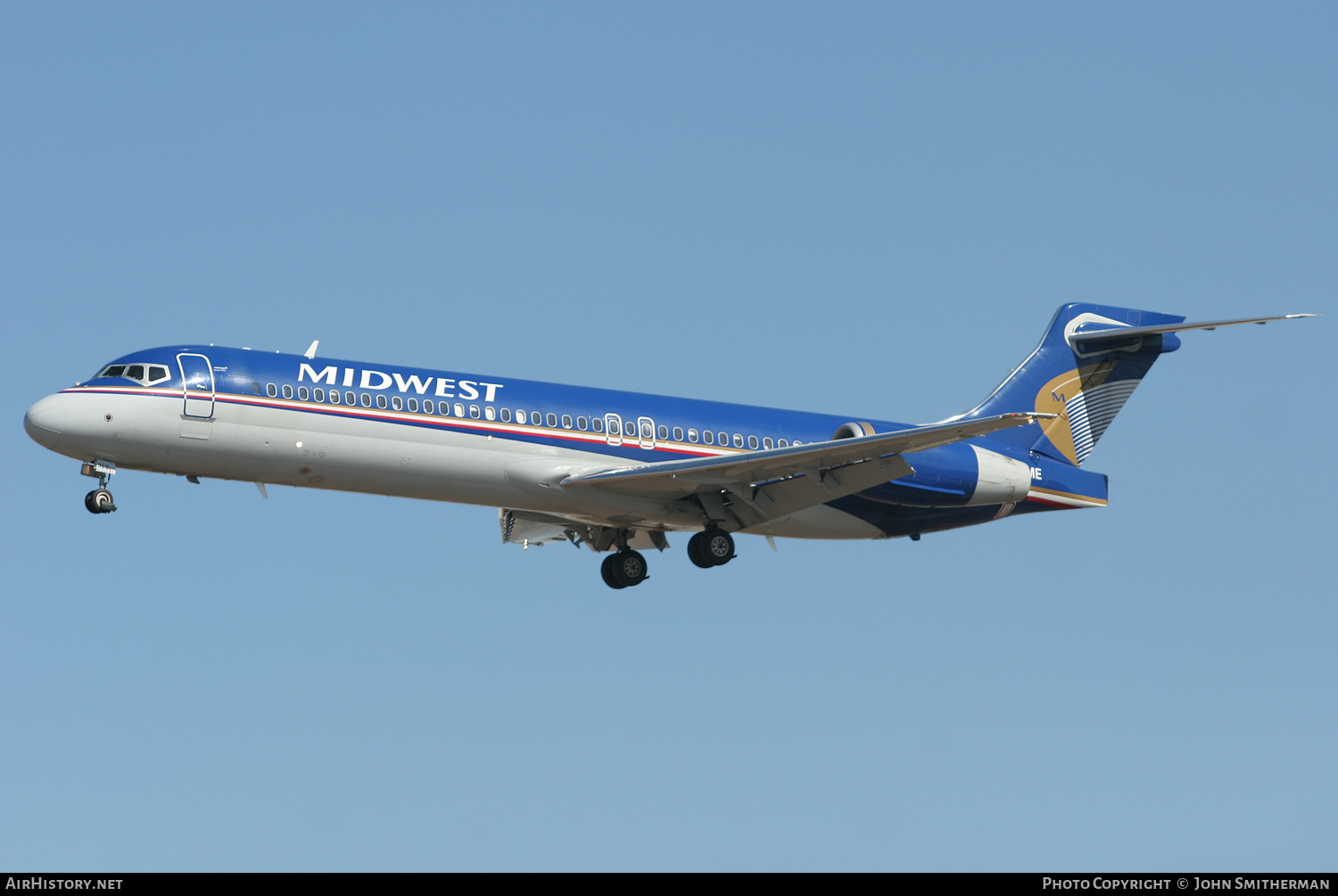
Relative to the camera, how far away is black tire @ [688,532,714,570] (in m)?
30.7

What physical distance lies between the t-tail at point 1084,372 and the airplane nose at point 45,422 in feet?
57.6

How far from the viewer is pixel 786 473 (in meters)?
29.9

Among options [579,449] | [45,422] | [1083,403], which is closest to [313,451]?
[45,422]

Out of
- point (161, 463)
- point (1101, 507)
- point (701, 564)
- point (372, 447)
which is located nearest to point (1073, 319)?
point (1101, 507)

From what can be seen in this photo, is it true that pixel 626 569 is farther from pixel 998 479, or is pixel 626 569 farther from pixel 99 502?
pixel 99 502

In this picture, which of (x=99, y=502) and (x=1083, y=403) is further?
(x=1083, y=403)

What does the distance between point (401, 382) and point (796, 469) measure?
6.94 m

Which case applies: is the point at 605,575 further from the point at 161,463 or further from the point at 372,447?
the point at 161,463

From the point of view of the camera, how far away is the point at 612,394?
99.3 ft

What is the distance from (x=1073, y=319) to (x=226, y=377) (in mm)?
17645

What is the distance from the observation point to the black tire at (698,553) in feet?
101

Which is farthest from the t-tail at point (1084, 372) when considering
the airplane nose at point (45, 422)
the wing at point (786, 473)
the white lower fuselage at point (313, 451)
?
the airplane nose at point (45, 422)

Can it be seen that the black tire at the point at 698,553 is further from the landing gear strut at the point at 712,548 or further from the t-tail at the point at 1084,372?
the t-tail at the point at 1084,372

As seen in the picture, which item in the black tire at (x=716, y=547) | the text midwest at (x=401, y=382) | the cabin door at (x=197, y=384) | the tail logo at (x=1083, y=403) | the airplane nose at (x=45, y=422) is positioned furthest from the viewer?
the tail logo at (x=1083, y=403)
